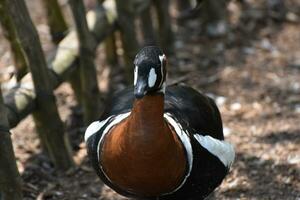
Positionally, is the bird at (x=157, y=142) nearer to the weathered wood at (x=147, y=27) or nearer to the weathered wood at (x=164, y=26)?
the weathered wood at (x=147, y=27)

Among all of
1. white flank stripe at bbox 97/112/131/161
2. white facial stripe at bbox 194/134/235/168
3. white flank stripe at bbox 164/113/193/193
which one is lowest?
white facial stripe at bbox 194/134/235/168

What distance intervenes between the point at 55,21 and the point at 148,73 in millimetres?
1886

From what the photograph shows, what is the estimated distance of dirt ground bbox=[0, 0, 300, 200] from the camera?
13.2 ft

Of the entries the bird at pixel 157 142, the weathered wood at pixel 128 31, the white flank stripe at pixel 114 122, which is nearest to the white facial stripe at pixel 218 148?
the bird at pixel 157 142

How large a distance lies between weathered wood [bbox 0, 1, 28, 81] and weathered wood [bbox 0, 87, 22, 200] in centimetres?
79

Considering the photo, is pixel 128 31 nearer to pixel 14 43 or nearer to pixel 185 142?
pixel 14 43

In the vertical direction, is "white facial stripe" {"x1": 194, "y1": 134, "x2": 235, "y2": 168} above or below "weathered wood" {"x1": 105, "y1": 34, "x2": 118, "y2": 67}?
above

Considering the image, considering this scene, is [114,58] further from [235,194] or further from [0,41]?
[235,194]

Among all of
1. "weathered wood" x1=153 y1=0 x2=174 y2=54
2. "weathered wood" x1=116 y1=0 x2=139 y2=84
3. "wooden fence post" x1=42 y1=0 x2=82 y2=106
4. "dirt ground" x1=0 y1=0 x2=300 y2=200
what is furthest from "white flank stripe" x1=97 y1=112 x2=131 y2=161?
"weathered wood" x1=153 y1=0 x2=174 y2=54

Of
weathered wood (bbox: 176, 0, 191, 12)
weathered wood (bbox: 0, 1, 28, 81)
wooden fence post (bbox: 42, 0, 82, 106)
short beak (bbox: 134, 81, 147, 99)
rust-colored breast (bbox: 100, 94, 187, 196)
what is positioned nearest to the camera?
short beak (bbox: 134, 81, 147, 99)

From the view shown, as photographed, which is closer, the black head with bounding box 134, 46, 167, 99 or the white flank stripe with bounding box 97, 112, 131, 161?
the black head with bounding box 134, 46, 167, 99

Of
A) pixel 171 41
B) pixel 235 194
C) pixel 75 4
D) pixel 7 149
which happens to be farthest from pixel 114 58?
pixel 7 149

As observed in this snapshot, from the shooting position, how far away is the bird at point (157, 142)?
2990mm

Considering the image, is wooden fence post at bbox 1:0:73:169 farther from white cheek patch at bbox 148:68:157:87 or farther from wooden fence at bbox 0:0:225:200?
white cheek patch at bbox 148:68:157:87
